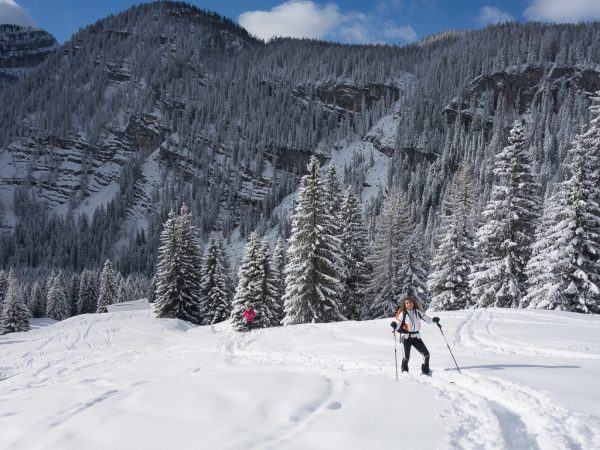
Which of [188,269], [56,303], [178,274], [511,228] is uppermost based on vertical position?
[511,228]

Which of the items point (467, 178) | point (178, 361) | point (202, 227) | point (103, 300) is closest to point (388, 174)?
point (202, 227)

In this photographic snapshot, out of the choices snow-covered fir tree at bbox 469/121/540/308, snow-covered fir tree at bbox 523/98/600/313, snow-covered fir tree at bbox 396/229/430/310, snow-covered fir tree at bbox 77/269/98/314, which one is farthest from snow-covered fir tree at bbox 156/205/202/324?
snow-covered fir tree at bbox 77/269/98/314

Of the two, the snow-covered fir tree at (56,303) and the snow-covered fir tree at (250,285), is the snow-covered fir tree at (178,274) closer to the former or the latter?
the snow-covered fir tree at (250,285)

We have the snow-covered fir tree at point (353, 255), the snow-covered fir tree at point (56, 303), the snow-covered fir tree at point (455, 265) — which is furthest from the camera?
the snow-covered fir tree at point (56, 303)

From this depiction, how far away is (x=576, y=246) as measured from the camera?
20.5 m

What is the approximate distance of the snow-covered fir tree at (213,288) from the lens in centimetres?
4094

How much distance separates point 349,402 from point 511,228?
19.8 meters

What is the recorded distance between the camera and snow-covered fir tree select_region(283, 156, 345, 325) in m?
26.6

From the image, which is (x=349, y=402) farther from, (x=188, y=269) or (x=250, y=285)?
(x=188, y=269)

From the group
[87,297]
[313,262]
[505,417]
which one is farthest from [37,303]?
[505,417]

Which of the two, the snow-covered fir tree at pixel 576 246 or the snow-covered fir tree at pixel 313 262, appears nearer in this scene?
the snow-covered fir tree at pixel 576 246

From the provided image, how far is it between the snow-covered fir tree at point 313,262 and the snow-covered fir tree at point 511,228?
29.4 ft

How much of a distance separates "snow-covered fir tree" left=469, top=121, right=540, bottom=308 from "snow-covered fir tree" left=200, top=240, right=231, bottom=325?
25.5m

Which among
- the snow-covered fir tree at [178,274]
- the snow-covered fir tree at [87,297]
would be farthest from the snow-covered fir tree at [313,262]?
the snow-covered fir tree at [87,297]
